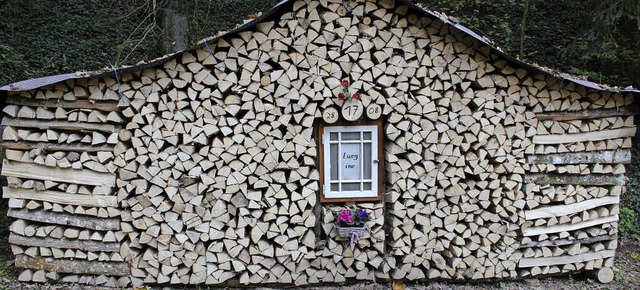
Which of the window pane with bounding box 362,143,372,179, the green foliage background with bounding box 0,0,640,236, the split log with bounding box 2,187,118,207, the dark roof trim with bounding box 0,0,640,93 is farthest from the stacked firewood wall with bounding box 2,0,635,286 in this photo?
the green foliage background with bounding box 0,0,640,236

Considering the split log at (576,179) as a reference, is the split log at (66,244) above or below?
below

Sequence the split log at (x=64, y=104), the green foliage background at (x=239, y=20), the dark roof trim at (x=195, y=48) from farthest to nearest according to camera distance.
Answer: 1. the green foliage background at (x=239, y=20)
2. the split log at (x=64, y=104)
3. the dark roof trim at (x=195, y=48)

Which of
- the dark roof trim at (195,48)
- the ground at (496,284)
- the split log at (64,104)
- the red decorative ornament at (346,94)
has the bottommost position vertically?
the ground at (496,284)

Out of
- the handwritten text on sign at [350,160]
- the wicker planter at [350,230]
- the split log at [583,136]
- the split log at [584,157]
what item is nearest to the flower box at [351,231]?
the wicker planter at [350,230]

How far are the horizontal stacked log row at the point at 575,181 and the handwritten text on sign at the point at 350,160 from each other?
6.13ft

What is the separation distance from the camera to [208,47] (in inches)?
180

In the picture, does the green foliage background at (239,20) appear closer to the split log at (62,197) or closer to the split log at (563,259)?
the split log at (563,259)

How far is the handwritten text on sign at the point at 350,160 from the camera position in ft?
16.4

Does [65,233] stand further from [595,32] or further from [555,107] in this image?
[595,32]

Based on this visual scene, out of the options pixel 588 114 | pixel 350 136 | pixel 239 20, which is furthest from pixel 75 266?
pixel 239 20

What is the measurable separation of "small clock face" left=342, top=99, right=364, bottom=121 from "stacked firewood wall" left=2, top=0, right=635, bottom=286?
0.50ft

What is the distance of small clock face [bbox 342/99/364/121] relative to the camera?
15.6ft

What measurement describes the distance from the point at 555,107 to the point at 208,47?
146 inches

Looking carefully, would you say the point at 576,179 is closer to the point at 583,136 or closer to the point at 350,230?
the point at 583,136
